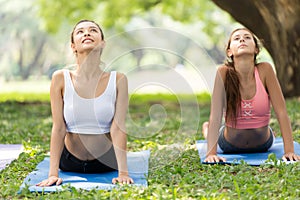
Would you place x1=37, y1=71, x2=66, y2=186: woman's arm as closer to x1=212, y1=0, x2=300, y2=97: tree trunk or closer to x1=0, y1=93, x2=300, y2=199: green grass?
x1=0, y1=93, x2=300, y2=199: green grass

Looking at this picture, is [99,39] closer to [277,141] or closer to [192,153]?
[192,153]

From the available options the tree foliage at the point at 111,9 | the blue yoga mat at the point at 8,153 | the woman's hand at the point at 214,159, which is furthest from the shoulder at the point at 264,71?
the tree foliage at the point at 111,9

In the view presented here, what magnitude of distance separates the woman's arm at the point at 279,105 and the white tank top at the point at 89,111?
1200 millimetres

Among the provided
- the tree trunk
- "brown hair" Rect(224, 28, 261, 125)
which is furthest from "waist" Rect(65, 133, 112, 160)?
the tree trunk

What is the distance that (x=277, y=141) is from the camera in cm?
481

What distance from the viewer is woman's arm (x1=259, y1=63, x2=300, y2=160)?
13.3 feet

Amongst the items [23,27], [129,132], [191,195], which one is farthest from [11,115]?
[23,27]

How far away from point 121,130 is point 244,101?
3.57ft

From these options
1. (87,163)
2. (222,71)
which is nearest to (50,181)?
(87,163)

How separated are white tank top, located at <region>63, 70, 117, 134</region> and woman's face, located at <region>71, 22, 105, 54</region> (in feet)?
0.78

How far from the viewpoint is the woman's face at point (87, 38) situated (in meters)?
3.56

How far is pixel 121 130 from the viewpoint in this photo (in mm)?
3566

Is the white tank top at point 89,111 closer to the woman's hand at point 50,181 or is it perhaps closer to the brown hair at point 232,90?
the woman's hand at point 50,181

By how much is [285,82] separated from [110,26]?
737cm
